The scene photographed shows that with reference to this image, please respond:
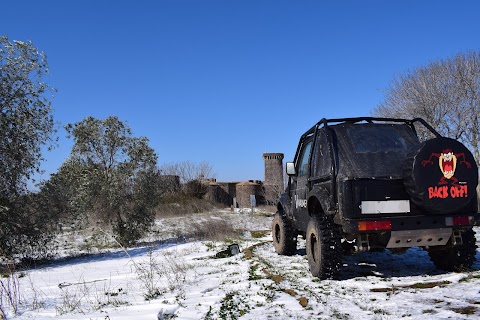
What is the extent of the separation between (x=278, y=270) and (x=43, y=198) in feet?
28.9

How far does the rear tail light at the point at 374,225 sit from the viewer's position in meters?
4.75

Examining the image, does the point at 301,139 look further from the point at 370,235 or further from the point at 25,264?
the point at 25,264

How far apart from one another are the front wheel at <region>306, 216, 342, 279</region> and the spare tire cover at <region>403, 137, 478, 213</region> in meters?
1.10

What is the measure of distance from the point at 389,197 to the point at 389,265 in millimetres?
2012

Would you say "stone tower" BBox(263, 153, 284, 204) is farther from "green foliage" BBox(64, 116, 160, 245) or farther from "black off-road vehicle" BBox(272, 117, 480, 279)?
"black off-road vehicle" BBox(272, 117, 480, 279)

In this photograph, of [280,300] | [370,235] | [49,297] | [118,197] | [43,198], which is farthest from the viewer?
[118,197]

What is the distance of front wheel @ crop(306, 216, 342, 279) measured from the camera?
518 centimetres

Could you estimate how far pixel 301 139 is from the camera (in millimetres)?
7297

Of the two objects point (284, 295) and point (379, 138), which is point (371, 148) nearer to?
point (379, 138)

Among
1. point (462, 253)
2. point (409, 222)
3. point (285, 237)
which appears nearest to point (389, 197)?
point (409, 222)

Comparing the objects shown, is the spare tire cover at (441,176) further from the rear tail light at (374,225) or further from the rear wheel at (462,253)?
the rear wheel at (462,253)

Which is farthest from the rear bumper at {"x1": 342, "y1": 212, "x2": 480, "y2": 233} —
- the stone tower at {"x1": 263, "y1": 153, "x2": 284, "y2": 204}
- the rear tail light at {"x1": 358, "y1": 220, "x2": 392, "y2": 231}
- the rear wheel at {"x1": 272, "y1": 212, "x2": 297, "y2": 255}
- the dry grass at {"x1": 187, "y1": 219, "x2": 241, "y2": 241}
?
the stone tower at {"x1": 263, "y1": 153, "x2": 284, "y2": 204}

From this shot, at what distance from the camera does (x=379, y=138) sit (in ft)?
18.7

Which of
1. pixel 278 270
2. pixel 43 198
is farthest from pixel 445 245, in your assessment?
pixel 43 198
